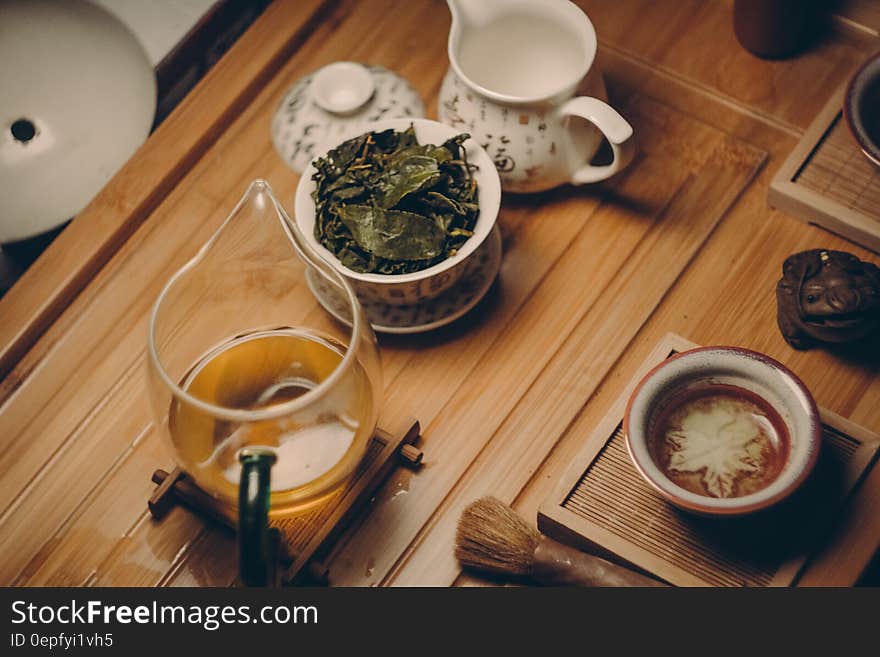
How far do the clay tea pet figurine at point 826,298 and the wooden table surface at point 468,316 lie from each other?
3 cm

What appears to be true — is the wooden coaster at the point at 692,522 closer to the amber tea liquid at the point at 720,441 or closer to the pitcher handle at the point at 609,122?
the amber tea liquid at the point at 720,441

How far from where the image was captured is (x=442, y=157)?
1122 mm

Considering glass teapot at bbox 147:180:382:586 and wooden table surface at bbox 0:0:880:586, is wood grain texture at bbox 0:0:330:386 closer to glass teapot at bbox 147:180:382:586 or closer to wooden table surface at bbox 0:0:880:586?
wooden table surface at bbox 0:0:880:586

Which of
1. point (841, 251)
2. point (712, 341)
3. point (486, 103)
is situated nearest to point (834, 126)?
point (841, 251)

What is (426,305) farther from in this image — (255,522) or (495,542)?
(255,522)

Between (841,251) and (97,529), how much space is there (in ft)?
2.93

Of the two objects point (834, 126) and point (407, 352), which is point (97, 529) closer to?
point (407, 352)

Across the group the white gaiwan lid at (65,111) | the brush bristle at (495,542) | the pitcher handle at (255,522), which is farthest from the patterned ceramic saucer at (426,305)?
the white gaiwan lid at (65,111)

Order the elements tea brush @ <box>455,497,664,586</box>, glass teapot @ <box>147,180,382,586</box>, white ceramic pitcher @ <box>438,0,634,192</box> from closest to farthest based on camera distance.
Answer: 1. glass teapot @ <box>147,180,382,586</box>
2. tea brush @ <box>455,497,664,586</box>
3. white ceramic pitcher @ <box>438,0,634,192</box>

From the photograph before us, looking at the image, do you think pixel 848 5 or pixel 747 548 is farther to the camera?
pixel 848 5

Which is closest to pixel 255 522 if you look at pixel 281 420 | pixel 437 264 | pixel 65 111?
pixel 281 420

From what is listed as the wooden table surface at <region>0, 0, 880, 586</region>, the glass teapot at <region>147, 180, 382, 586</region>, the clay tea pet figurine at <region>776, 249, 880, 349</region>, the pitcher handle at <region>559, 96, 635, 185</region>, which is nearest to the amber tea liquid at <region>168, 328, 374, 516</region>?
the glass teapot at <region>147, 180, 382, 586</region>

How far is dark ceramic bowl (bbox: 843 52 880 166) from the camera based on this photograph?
106 centimetres

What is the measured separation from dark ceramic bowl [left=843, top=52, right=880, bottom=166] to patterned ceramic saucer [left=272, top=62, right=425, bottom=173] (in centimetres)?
49
